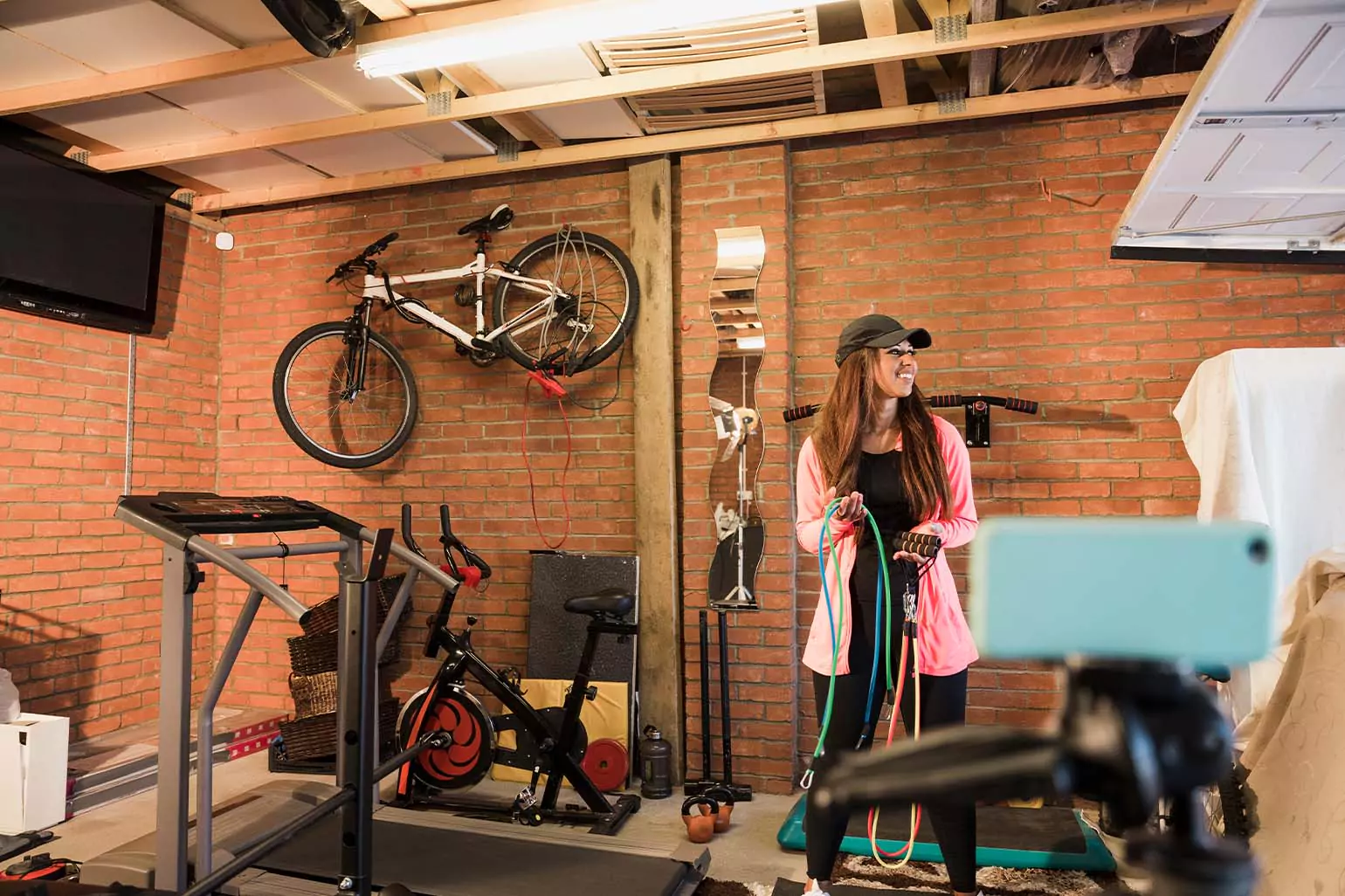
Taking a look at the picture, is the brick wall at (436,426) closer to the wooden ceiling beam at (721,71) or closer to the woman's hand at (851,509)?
the wooden ceiling beam at (721,71)

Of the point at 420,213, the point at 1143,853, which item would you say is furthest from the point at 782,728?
the point at 1143,853

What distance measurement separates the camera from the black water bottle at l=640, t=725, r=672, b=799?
3.78 metres

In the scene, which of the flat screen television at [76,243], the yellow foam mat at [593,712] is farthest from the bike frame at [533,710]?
the flat screen television at [76,243]

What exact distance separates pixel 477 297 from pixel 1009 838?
333cm

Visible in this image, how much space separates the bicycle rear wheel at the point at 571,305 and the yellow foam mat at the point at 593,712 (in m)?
1.50

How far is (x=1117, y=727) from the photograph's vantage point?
37 cm

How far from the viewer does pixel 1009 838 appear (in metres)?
3.01

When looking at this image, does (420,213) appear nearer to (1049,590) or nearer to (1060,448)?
(1060,448)

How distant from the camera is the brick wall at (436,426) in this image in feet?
14.4

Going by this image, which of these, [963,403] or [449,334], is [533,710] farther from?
[963,403]

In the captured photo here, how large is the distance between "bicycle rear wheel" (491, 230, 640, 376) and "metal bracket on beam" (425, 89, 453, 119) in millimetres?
774

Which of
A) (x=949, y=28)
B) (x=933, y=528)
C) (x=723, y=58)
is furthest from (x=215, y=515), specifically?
(x=949, y=28)

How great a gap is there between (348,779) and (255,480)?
330 centimetres

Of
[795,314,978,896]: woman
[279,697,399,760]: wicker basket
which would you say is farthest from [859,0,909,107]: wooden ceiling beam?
[279,697,399,760]: wicker basket
